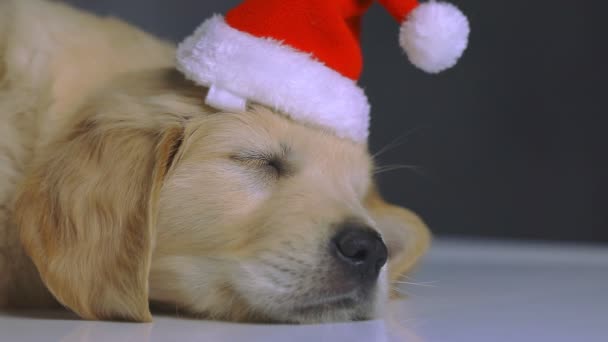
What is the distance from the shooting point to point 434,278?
8.16 feet

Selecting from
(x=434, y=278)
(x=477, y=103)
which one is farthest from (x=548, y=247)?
(x=434, y=278)

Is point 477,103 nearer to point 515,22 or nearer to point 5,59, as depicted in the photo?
point 515,22

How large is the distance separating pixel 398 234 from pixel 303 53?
55 centimetres

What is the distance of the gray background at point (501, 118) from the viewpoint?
4.26m

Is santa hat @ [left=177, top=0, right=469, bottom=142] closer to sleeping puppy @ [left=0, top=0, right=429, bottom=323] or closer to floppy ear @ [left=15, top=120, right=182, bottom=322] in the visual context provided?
sleeping puppy @ [left=0, top=0, right=429, bottom=323]

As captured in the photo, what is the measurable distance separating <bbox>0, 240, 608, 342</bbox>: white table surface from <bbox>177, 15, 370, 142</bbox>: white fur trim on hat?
0.42 meters

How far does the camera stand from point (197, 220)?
162 centimetres

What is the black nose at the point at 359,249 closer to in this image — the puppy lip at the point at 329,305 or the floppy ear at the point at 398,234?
the puppy lip at the point at 329,305

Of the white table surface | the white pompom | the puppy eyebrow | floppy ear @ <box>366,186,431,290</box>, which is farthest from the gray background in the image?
the puppy eyebrow

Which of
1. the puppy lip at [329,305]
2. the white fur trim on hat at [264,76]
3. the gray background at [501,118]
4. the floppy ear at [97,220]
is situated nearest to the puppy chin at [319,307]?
the puppy lip at [329,305]

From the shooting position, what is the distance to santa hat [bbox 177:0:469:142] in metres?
1.72

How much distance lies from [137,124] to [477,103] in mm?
2977

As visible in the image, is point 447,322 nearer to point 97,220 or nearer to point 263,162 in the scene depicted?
point 263,162

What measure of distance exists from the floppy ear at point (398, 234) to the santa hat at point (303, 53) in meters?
0.30
